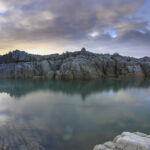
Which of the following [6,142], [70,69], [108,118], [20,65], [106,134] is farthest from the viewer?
[20,65]

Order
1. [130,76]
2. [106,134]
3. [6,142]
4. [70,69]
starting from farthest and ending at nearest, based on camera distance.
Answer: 1. [130,76]
2. [70,69]
3. [106,134]
4. [6,142]

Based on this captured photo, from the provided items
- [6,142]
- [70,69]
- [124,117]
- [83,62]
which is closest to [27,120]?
[6,142]

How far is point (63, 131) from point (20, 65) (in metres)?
46.7

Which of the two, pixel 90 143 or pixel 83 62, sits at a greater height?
pixel 83 62

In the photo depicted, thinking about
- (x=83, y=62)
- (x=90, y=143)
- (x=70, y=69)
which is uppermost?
(x=83, y=62)

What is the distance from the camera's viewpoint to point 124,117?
10.4 meters

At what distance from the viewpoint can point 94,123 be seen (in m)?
9.19

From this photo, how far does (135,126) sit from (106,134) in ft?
9.00

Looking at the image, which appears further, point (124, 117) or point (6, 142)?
point (124, 117)

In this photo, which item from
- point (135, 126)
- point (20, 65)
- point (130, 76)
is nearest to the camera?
point (135, 126)

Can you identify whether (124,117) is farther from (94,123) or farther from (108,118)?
(94,123)

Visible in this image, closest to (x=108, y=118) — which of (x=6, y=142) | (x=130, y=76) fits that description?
(x=6, y=142)

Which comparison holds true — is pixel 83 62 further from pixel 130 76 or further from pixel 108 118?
pixel 108 118

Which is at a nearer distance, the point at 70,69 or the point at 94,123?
the point at 94,123
